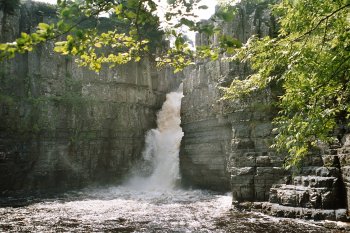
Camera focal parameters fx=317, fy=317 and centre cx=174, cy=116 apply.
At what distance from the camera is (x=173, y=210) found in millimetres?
17516

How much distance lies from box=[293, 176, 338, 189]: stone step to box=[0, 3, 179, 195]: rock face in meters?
19.0

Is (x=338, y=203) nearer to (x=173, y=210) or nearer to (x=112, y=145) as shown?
(x=173, y=210)

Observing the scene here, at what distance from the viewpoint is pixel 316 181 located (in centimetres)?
1385

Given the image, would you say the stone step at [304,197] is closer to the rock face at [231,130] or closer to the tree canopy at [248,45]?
the rock face at [231,130]

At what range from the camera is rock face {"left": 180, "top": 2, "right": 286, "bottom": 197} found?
1727cm

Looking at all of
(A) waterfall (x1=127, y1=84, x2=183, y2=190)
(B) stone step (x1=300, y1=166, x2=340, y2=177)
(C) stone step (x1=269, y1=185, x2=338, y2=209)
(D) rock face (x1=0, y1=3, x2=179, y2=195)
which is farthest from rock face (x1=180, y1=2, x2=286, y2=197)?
(D) rock face (x1=0, y1=3, x2=179, y2=195)

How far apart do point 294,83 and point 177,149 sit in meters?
23.3

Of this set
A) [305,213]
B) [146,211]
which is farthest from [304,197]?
[146,211]

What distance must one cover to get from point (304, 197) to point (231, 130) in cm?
899

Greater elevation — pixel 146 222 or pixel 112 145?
pixel 112 145

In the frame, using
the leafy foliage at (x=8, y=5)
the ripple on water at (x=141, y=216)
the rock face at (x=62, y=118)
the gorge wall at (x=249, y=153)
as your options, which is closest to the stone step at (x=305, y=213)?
the gorge wall at (x=249, y=153)

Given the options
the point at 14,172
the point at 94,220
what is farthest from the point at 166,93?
the point at 94,220

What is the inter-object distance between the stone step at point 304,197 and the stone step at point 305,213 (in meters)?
0.25

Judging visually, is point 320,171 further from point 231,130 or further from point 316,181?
point 231,130
